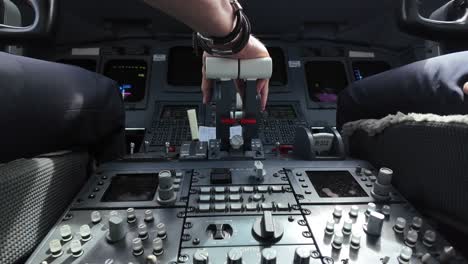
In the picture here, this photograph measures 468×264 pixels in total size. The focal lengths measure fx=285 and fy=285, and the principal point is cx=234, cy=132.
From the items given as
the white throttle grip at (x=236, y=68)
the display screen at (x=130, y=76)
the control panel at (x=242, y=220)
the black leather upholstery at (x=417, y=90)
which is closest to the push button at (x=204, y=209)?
the control panel at (x=242, y=220)

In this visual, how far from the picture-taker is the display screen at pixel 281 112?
2.21 m

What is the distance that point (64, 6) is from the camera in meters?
2.23

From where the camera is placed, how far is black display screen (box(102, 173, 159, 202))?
2.89ft

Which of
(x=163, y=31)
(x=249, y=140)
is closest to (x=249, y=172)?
(x=249, y=140)

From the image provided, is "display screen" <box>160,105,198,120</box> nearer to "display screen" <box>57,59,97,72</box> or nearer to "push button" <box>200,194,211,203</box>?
"display screen" <box>57,59,97,72</box>

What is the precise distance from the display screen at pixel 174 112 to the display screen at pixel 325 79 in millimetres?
1043

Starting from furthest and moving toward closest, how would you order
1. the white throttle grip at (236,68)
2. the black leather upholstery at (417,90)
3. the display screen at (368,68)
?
the display screen at (368,68) → the white throttle grip at (236,68) → the black leather upholstery at (417,90)

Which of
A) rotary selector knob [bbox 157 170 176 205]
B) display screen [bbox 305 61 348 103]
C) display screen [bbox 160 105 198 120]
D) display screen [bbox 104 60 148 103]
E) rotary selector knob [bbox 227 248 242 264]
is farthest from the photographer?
display screen [bbox 305 61 348 103]

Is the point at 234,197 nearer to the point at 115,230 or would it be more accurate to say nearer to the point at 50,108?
the point at 115,230

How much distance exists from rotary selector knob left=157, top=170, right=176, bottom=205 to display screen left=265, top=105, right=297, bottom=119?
143cm

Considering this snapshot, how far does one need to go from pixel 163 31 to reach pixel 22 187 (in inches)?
85.0

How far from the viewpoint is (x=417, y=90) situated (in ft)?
2.84

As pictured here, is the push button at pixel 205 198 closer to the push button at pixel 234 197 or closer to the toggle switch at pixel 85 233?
the push button at pixel 234 197

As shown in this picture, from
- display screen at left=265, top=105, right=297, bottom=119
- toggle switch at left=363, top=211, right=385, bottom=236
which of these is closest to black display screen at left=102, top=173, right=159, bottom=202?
toggle switch at left=363, top=211, right=385, bottom=236
